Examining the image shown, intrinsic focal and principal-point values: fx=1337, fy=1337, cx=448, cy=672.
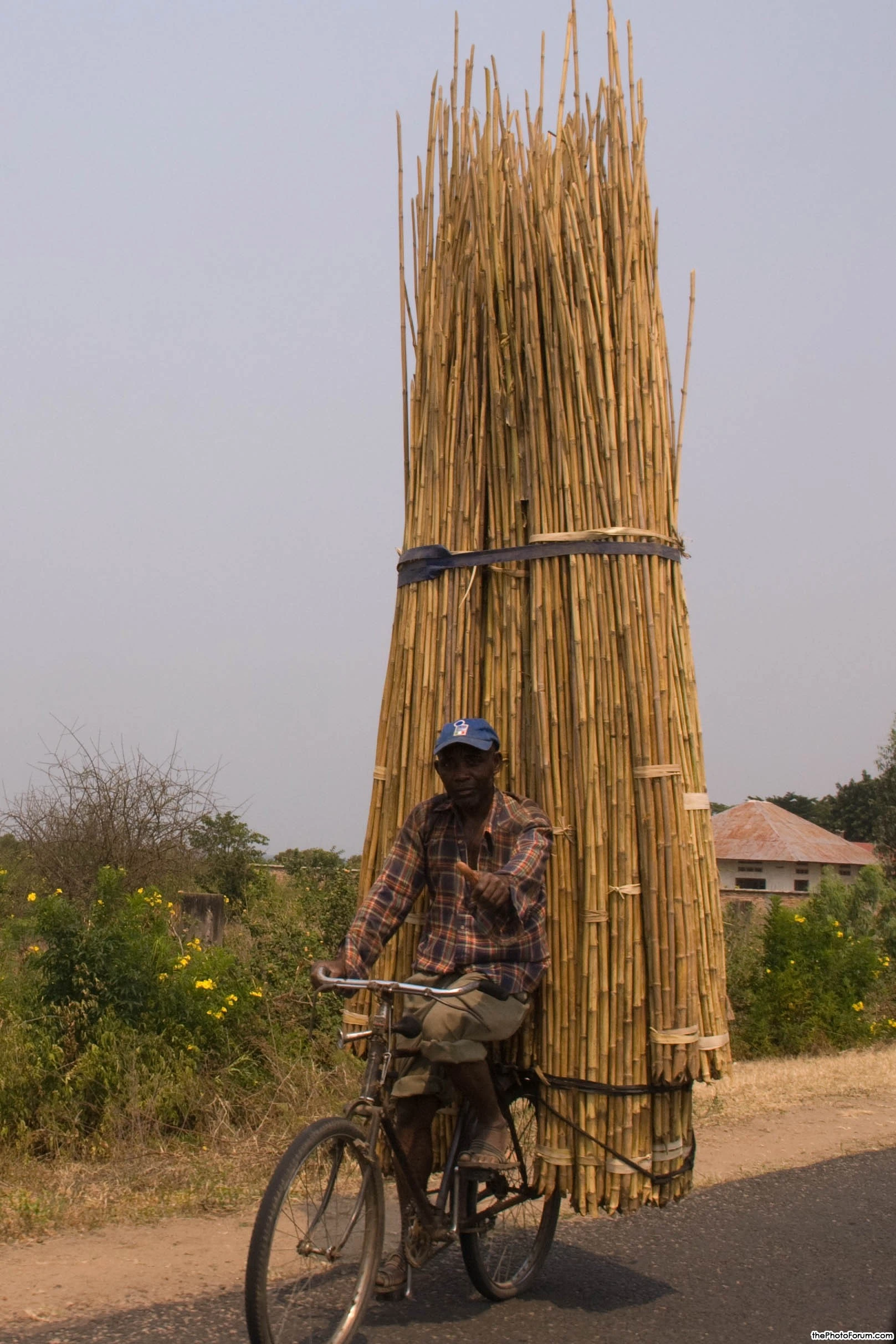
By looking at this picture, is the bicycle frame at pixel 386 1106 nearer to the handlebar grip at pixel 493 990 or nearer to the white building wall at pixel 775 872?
the handlebar grip at pixel 493 990

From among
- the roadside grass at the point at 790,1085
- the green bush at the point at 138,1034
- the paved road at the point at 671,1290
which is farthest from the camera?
the roadside grass at the point at 790,1085

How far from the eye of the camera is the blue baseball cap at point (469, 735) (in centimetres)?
369

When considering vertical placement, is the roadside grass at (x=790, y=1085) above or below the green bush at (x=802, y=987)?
below

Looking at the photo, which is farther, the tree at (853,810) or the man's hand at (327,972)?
the tree at (853,810)

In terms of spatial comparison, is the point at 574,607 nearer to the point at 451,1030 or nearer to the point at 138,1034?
the point at 451,1030

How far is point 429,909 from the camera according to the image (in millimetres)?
3879

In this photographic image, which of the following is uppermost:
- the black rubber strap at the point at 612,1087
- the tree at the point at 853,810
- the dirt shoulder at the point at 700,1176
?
the tree at the point at 853,810

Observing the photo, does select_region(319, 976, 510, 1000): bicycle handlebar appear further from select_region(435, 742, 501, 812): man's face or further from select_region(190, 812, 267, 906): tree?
select_region(190, 812, 267, 906): tree

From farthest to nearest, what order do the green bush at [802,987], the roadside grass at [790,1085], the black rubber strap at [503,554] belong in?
the green bush at [802,987] → the roadside grass at [790,1085] → the black rubber strap at [503,554]

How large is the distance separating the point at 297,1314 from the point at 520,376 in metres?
2.72

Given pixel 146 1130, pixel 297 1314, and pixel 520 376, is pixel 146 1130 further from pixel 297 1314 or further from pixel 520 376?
pixel 520 376

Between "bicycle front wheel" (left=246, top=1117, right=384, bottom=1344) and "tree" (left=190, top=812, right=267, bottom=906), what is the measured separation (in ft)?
25.3

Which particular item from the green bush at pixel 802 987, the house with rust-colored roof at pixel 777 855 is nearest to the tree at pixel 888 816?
the house with rust-colored roof at pixel 777 855

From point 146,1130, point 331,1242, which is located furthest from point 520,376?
point 146,1130
